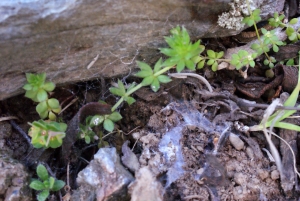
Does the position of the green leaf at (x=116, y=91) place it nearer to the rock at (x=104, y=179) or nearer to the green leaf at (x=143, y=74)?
the green leaf at (x=143, y=74)

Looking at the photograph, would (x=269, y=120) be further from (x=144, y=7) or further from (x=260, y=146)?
(x=144, y=7)

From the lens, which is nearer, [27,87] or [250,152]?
[27,87]

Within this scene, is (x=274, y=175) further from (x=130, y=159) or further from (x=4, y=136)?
(x=4, y=136)

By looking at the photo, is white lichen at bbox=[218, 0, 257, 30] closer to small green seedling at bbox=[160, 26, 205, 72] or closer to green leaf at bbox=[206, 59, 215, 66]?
green leaf at bbox=[206, 59, 215, 66]

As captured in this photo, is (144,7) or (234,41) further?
(234,41)

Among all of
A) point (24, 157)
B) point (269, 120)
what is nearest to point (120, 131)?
point (24, 157)

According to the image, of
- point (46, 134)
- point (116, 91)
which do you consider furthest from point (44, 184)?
point (116, 91)
